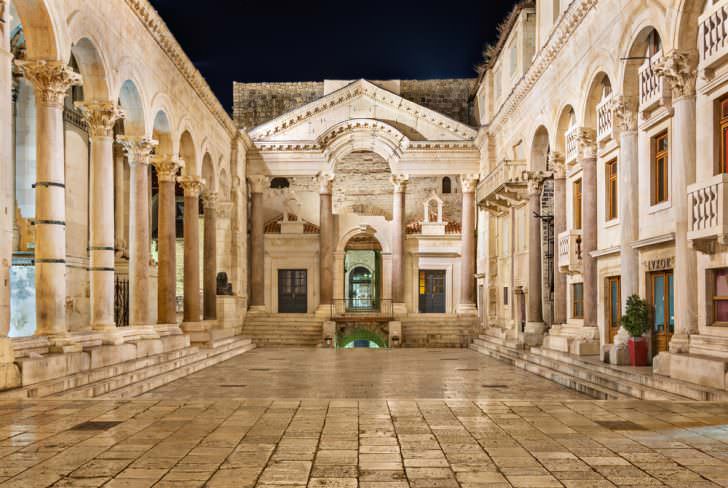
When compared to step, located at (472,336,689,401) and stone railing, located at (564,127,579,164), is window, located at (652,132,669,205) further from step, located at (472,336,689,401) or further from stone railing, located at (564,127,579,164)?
stone railing, located at (564,127,579,164)

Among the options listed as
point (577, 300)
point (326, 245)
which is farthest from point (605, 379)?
point (326, 245)

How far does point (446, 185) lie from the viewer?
40.3 metres

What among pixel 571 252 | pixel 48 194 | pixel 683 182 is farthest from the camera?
pixel 571 252

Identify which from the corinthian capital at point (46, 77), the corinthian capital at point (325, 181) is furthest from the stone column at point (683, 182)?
the corinthian capital at point (325, 181)

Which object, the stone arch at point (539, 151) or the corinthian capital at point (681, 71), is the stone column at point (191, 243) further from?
the corinthian capital at point (681, 71)

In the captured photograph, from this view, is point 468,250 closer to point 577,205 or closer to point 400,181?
point 400,181

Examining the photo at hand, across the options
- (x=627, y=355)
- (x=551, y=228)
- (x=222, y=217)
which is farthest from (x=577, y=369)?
(x=222, y=217)

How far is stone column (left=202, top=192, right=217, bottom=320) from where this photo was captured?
27938 millimetres

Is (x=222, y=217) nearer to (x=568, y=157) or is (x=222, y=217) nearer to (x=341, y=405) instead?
(x=568, y=157)

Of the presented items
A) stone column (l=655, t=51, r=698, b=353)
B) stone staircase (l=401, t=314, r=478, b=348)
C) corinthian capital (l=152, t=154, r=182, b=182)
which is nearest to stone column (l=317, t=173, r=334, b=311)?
stone staircase (l=401, t=314, r=478, b=348)

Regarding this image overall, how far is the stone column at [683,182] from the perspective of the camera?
492 inches

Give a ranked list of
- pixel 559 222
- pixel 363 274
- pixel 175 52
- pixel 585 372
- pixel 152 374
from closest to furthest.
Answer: pixel 585 372 → pixel 152 374 → pixel 559 222 → pixel 175 52 → pixel 363 274

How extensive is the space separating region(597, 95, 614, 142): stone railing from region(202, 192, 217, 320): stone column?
15.2 metres

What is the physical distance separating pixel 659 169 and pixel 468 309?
1861 centimetres
